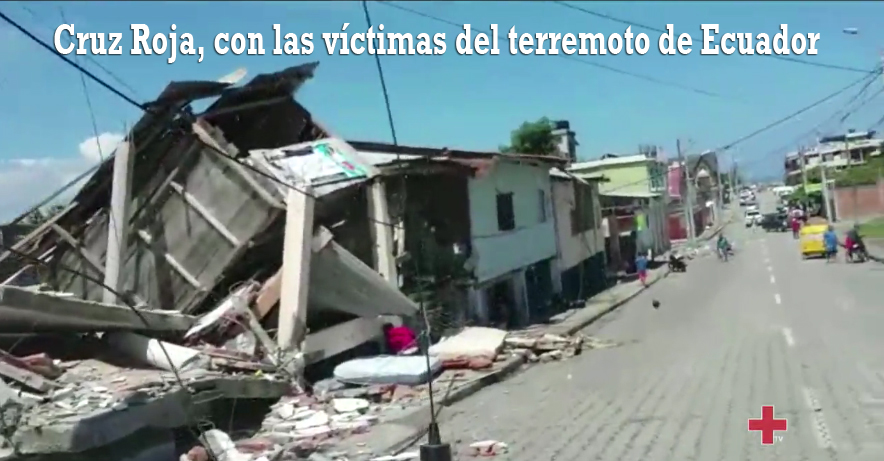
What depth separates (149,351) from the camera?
12492mm

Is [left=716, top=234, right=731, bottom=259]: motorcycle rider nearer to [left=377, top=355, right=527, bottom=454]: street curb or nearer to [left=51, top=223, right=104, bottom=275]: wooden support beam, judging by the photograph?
[left=377, top=355, right=527, bottom=454]: street curb

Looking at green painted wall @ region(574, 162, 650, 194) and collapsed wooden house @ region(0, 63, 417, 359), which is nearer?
collapsed wooden house @ region(0, 63, 417, 359)

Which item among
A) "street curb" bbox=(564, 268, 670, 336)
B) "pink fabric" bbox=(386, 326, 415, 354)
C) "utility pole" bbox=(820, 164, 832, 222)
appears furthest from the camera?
"utility pole" bbox=(820, 164, 832, 222)

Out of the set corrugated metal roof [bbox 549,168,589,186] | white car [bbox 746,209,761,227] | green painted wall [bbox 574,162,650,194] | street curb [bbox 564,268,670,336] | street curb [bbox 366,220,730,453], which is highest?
green painted wall [bbox 574,162,650,194]

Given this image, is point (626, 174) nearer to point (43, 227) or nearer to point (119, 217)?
point (43, 227)

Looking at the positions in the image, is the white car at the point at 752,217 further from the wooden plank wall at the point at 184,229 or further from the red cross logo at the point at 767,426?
the red cross logo at the point at 767,426

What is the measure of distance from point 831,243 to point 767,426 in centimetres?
2809

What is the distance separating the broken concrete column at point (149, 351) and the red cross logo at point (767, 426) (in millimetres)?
6532

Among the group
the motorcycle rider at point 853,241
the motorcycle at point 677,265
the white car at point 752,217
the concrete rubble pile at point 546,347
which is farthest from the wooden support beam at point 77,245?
the white car at point 752,217

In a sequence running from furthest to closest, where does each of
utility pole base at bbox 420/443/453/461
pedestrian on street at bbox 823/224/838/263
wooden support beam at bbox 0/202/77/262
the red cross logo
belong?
pedestrian on street at bbox 823/224/838/263
wooden support beam at bbox 0/202/77/262
the red cross logo
utility pole base at bbox 420/443/453/461

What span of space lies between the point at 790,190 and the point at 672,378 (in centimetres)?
6035

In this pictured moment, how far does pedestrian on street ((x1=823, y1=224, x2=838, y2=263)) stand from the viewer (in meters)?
36.4

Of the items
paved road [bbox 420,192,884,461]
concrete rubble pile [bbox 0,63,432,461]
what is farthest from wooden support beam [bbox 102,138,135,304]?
paved road [bbox 420,192,884,461]

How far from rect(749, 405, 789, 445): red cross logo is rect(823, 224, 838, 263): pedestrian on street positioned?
27.1m
